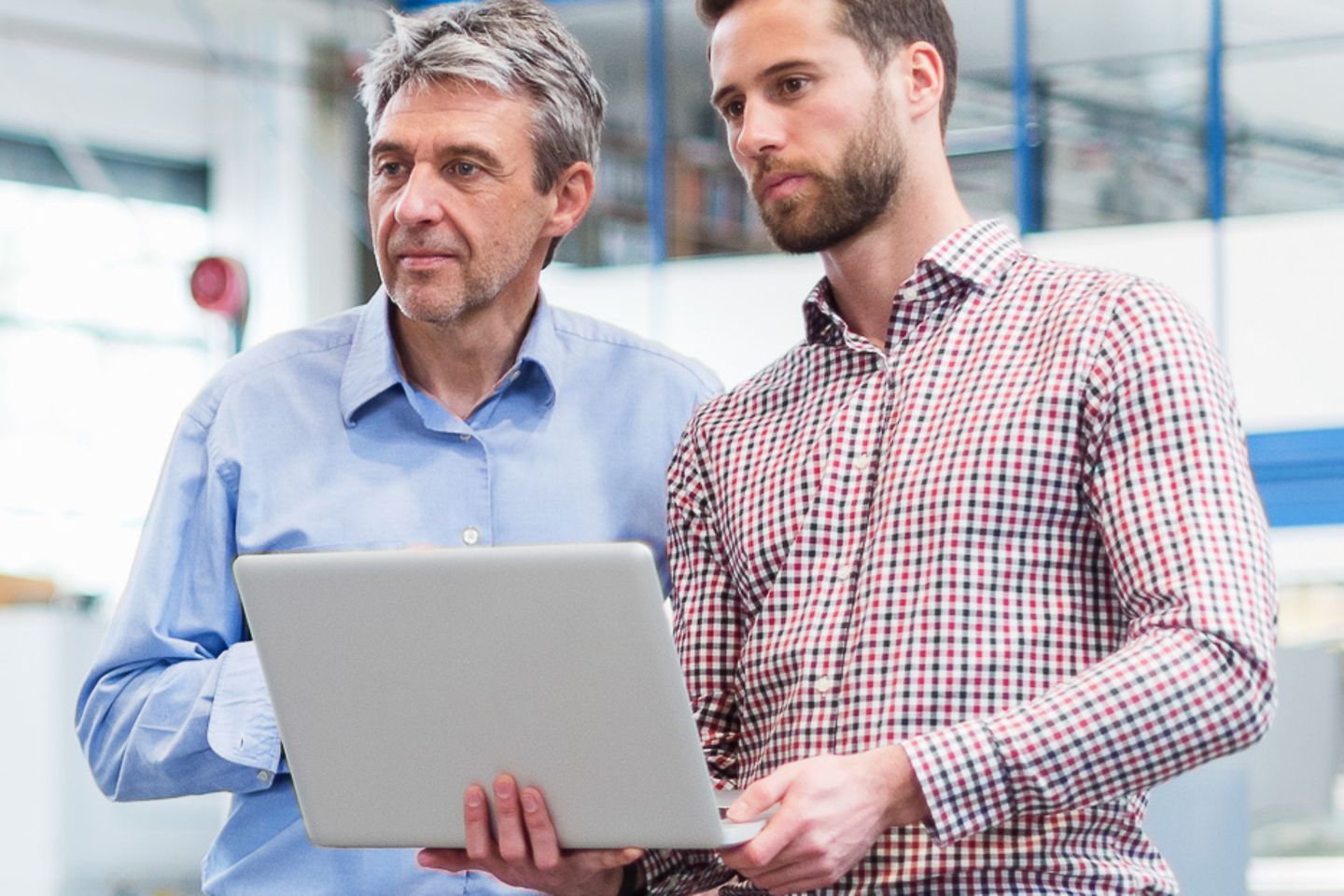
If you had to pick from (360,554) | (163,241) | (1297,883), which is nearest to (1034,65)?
(1297,883)

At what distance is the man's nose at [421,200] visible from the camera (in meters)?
1.80

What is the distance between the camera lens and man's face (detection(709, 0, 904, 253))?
1.63m

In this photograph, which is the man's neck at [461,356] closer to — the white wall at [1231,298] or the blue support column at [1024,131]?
the white wall at [1231,298]

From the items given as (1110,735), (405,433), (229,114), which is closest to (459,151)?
(405,433)

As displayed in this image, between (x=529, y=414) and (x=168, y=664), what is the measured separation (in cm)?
44

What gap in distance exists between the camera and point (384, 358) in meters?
1.87

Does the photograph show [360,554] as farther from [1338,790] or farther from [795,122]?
[1338,790]

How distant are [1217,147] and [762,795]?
692 centimetres

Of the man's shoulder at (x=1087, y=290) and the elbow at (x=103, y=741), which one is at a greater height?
the man's shoulder at (x=1087, y=290)

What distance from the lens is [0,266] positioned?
8445 millimetres

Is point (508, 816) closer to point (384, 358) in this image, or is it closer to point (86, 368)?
point (384, 358)

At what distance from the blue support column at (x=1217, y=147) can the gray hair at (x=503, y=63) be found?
614 centimetres

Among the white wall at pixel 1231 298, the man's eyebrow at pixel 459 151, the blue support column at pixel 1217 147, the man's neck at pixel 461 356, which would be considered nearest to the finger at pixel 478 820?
the man's neck at pixel 461 356

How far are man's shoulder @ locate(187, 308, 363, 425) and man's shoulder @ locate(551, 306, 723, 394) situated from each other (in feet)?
0.75
